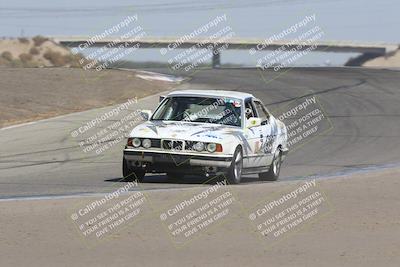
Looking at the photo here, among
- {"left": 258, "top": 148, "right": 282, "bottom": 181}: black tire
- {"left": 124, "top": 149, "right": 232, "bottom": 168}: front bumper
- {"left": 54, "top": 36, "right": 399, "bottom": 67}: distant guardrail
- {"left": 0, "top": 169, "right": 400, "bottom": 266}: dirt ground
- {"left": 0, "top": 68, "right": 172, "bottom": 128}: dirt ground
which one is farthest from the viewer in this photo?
{"left": 54, "top": 36, "right": 399, "bottom": 67}: distant guardrail

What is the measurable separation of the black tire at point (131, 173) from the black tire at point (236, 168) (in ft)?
4.14

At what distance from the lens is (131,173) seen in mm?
13008

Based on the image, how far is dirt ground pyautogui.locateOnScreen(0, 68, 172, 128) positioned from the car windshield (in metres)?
9.76

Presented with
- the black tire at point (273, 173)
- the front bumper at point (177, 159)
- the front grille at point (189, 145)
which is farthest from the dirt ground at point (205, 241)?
the black tire at point (273, 173)

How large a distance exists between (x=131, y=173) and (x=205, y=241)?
4.83m

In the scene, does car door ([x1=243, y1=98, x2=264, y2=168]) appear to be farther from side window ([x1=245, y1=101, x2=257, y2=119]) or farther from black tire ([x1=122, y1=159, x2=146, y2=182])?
black tire ([x1=122, y1=159, x2=146, y2=182])

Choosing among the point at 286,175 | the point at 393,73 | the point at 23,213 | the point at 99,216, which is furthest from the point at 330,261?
the point at 393,73

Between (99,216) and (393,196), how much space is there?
13.0 feet

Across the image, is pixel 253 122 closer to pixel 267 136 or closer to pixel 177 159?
pixel 267 136

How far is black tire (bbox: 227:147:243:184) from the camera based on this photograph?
42.2 ft

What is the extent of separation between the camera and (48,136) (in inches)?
818

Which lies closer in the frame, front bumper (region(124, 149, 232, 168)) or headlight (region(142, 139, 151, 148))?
front bumper (region(124, 149, 232, 168))

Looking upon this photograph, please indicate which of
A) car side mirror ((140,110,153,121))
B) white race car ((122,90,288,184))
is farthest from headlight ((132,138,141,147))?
car side mirror ((140,110,153,121))

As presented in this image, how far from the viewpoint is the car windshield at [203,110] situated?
13664 millimetres
